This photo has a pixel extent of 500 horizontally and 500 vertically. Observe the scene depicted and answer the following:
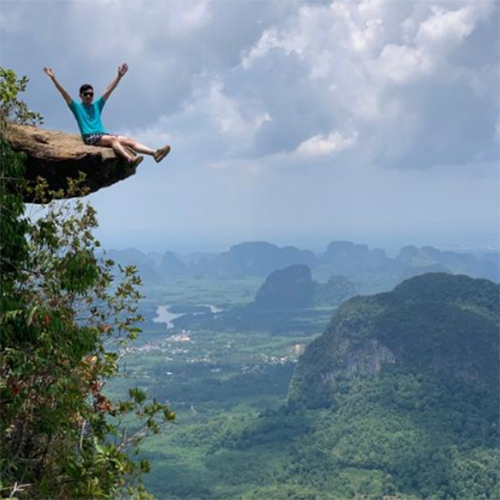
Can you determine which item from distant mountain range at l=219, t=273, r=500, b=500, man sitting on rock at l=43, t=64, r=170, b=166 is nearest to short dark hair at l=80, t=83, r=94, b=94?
man sitting on rock at l=43, t=64, r=170, b=166

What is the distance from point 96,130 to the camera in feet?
19.1

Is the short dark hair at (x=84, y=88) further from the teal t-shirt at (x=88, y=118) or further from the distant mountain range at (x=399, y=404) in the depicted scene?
the distant mountain range at (x=399, y=404)

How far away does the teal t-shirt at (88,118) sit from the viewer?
18.8 ft

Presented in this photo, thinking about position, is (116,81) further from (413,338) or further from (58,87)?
(413,338)

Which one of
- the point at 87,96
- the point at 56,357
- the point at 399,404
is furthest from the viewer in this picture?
the point at 399,404

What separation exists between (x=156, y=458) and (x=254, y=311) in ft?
319

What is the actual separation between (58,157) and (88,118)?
0.55 metres

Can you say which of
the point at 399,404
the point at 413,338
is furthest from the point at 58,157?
the point at 413,338

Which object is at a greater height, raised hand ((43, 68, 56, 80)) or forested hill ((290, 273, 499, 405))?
raised hand ((43, 68, 56, 80))

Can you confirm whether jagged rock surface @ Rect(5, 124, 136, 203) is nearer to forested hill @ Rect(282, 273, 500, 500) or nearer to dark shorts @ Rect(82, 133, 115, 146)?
dark shorts @ Rect(82, 133, 115, 146)

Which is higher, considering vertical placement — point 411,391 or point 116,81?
point 116,81

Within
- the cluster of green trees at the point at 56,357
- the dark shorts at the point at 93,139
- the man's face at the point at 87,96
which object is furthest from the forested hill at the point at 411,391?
the man's face at the point at 87,96

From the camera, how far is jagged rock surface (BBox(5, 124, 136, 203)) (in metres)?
5.48

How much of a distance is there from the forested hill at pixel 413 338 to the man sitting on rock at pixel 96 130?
5642 centimetres
